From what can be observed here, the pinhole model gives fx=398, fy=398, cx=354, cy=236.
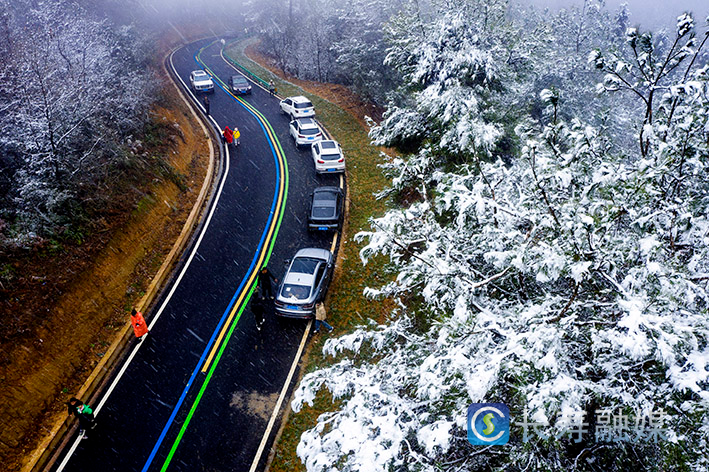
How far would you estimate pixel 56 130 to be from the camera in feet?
49.0

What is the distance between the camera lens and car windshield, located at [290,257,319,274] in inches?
580

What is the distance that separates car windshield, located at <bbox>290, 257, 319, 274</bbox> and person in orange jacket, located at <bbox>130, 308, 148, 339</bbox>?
516 centimetres

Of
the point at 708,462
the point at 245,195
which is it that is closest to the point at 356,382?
the point at 708,462

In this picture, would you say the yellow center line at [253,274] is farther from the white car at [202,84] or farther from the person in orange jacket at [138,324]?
the white car at [202,84]

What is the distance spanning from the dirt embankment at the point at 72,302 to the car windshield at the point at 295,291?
562cm

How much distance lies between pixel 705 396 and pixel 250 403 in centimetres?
1080

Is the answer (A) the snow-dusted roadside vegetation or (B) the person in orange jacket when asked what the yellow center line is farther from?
(A) the snow-dusted roadside vegetation

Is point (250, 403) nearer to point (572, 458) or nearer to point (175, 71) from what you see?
point (572, 458)

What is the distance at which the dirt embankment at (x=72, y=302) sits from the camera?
10750 millimetres

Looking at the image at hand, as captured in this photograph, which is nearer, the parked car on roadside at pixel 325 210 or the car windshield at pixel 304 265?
the car windshield at pixel 304 265

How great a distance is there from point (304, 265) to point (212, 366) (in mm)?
4650

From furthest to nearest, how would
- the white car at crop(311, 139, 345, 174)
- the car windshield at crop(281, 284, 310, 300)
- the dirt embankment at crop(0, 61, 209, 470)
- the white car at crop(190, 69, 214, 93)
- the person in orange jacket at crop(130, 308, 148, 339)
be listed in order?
the white car at crop(190, 69, 214, 93) < the white car at crop(311, 139, 345, 174) < the car windshield at crop(281, 284, 310, 300) < the person in orange jacket at crop(130, 308, 148, 339) < the dirt embankment at crop(0, 61, 209, 470)

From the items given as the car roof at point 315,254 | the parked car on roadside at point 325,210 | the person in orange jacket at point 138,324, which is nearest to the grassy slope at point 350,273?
the parked car on roadside at point 325,210

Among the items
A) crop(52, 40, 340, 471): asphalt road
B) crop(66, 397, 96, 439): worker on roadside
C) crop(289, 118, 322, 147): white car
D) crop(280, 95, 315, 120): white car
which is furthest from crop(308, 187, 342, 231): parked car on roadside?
crop(280, 95, 315, 120): white car
